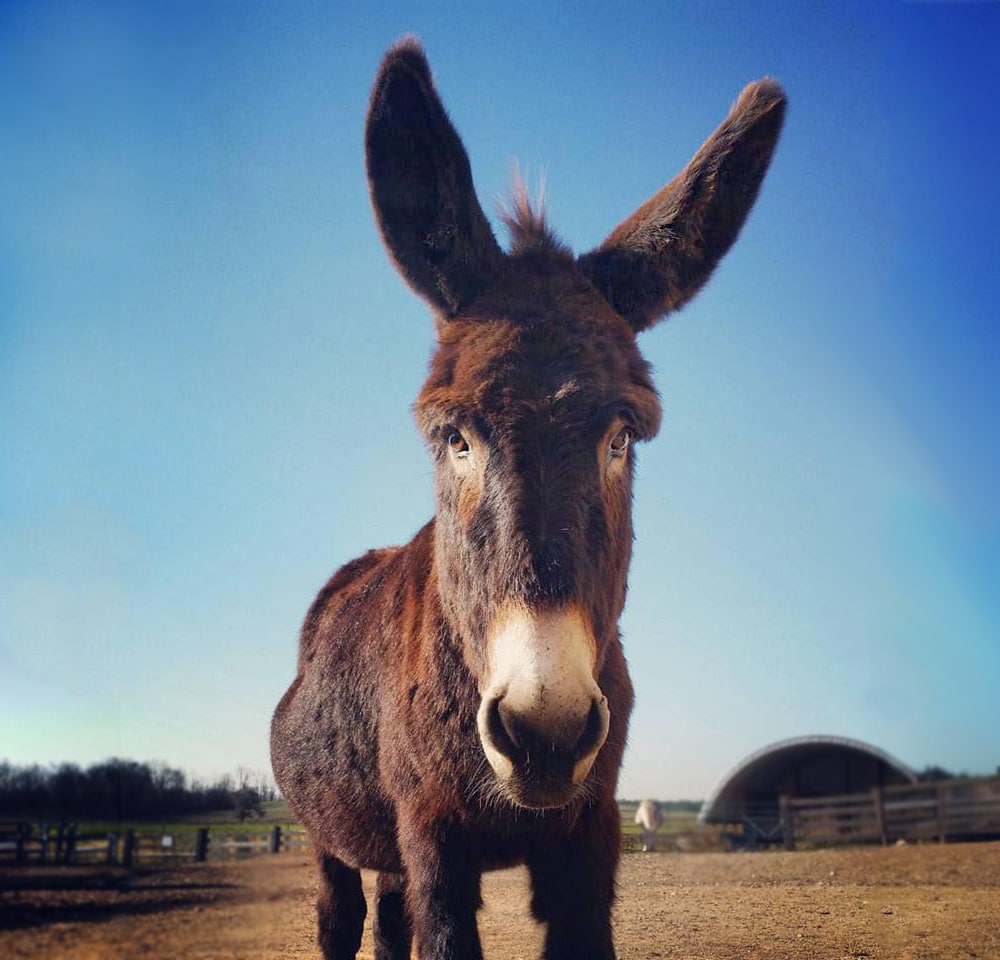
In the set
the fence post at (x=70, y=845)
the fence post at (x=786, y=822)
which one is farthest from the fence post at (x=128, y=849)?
the fence post at (x=786, y=822)

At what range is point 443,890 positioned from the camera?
2561 millimetres

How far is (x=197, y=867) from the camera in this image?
3.99m

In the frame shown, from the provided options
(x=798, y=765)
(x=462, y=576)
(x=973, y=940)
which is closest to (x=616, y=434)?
(x=462, y=576)

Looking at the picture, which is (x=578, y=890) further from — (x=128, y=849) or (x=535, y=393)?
(x=128, y=849)

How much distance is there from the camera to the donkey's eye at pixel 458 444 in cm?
259

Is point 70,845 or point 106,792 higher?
point 106,792

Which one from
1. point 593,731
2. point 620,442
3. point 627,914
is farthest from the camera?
point 627,914

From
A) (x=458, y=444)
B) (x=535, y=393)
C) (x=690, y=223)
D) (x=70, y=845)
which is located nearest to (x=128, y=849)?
(x=70, y=845)

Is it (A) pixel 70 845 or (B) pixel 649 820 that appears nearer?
(A) pixel 70 845

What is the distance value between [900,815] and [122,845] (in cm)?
924

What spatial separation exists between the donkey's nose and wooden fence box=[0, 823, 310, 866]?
8.68 ft

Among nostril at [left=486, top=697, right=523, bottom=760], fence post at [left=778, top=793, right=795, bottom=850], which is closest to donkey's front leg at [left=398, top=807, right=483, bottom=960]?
nostril at [left=486, top=697, right=523, bottom=760]

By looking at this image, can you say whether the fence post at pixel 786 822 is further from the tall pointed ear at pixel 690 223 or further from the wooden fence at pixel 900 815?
the tall pointed ear at pixel 690 223

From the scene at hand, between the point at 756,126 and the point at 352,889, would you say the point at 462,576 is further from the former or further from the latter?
the point at 352,889
